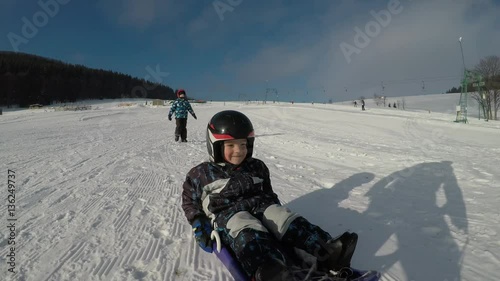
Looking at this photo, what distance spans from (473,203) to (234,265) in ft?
12.0

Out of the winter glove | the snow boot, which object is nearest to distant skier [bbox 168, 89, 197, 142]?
the winter glove

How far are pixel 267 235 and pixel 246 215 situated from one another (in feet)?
1.17

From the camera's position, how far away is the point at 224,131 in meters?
2.89

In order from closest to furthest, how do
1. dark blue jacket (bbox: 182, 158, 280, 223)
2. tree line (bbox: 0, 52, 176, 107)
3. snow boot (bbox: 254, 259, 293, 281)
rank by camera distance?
snow boot (bbox: 254, 259, 293, 281) → dark blue jacket (bbox: 182, 158, 280, 223) → tree line (bbox: 0, 52, 176, 107)

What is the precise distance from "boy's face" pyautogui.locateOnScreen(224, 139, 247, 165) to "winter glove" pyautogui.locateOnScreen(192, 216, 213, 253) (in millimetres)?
685

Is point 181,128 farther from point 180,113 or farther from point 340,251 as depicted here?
point 340,251

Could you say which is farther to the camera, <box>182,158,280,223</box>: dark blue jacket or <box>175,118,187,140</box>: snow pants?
<box>175,118,187,140</box>: snow pants

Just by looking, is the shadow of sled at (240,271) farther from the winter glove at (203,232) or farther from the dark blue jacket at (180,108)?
the dark blue jacket at (180,108)

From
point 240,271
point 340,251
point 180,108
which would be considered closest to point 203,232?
point 240,271

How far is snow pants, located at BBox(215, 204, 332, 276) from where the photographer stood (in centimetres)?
193

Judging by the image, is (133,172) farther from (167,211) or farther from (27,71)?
(27,71)

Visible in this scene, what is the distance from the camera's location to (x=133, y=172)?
18.1 ft

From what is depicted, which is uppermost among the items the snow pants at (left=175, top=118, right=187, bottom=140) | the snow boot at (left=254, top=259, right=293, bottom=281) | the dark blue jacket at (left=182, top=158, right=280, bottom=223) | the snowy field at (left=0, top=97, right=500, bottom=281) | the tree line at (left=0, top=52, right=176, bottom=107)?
the tree line at (left=0, top=52, right=176, bottom=107)

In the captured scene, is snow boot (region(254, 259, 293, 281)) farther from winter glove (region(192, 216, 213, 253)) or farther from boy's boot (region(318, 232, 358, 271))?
winter glove (region(192, 216, 213, 253))
